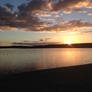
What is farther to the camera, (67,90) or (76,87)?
(76,87)

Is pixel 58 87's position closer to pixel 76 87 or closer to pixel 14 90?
pixel 76 87

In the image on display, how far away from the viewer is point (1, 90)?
6344 mm

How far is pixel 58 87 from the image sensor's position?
6602 millimetres

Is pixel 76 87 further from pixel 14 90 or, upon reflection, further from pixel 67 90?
pixel 14 90

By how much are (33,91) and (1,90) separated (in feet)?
5.76

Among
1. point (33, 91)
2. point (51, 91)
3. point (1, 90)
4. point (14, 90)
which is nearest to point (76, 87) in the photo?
point (51, 91)

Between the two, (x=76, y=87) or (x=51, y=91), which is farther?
(x=76, y=87)

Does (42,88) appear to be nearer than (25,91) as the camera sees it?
No

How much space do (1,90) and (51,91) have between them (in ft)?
8.74

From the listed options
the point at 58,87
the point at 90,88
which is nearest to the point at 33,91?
the point at 58,87

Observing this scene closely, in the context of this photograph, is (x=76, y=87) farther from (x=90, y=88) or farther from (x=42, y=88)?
(x=42, y=88)

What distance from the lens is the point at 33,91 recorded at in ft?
19.9

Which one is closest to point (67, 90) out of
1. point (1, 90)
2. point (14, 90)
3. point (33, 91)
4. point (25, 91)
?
point (33, 91)

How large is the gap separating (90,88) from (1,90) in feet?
15.4
